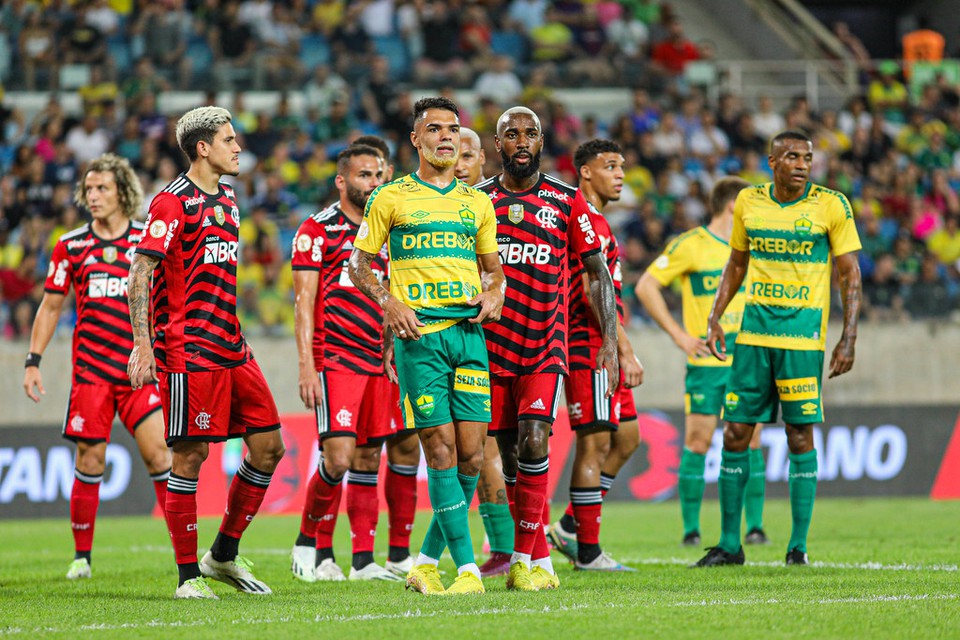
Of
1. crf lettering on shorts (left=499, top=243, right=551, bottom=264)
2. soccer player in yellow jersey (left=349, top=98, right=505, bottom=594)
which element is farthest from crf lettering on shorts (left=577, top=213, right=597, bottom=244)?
soccer player in yellow jersey (left=349, top=98, right=505, bottom=594)

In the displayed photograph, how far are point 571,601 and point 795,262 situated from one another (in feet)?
10.2

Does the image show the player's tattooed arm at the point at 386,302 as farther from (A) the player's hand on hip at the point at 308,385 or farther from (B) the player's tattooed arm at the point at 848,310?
(B) the player's tattooed arm at the point at 848,310

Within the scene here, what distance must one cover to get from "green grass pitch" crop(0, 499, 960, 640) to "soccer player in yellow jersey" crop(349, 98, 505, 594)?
47 centimetres

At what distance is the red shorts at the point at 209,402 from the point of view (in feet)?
23.3

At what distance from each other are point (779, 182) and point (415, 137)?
277 cm

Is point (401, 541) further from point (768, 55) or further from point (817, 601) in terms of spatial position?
point (768, 55)

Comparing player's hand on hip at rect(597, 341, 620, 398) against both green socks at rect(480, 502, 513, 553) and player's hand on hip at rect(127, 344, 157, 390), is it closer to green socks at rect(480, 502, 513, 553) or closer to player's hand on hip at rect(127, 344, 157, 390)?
green socks at rect(480, 502, 513, 553)

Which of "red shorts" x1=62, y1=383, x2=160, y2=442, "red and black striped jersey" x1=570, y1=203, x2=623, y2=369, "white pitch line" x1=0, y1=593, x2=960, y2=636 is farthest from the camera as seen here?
"red shorts" x1=62, y1=383, x2=160, y2=442

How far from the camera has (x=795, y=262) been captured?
27.8 feet

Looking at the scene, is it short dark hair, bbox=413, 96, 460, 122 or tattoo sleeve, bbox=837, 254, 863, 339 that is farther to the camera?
tattoo sleeve, bbox=837, 254, 863, 339

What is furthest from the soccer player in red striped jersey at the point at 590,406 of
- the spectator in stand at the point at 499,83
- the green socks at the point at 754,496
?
the spectator in stand at the point at 499,83

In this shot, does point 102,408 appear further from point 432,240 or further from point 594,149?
point 594,149

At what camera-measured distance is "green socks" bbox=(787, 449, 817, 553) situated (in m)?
8.35

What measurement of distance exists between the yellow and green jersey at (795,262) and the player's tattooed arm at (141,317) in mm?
3795
